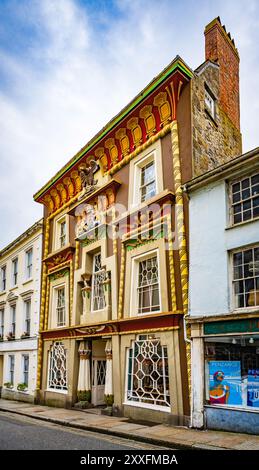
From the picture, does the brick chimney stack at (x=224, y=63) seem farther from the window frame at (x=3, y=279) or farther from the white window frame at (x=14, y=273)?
the window frame at (x=3, y=279)

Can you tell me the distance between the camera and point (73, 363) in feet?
55.0

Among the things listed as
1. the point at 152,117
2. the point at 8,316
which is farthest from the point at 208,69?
the point at 8,316

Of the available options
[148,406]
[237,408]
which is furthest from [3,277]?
[237,408]

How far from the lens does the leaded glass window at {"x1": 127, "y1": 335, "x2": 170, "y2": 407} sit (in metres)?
12.5

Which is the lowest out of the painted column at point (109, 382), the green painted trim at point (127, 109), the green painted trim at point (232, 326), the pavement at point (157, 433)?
the pavement at point (157, 433)

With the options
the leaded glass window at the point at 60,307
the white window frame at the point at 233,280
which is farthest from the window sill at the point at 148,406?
the leaded glass window at the point at 60,307

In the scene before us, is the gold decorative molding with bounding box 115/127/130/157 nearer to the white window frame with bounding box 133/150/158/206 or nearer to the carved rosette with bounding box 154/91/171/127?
the white window frame with bounding box 133/150/158/206

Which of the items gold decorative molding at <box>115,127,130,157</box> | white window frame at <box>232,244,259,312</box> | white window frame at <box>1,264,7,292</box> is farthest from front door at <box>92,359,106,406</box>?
white window frame at <box>1,264,7,292</box>

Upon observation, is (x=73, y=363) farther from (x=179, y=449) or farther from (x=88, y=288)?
(x=179, y=449)

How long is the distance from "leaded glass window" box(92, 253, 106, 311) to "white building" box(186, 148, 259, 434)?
17.5 ft

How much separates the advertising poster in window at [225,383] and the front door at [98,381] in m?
6.99

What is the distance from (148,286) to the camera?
14008 millimetres

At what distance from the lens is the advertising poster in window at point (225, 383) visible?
10305mm
